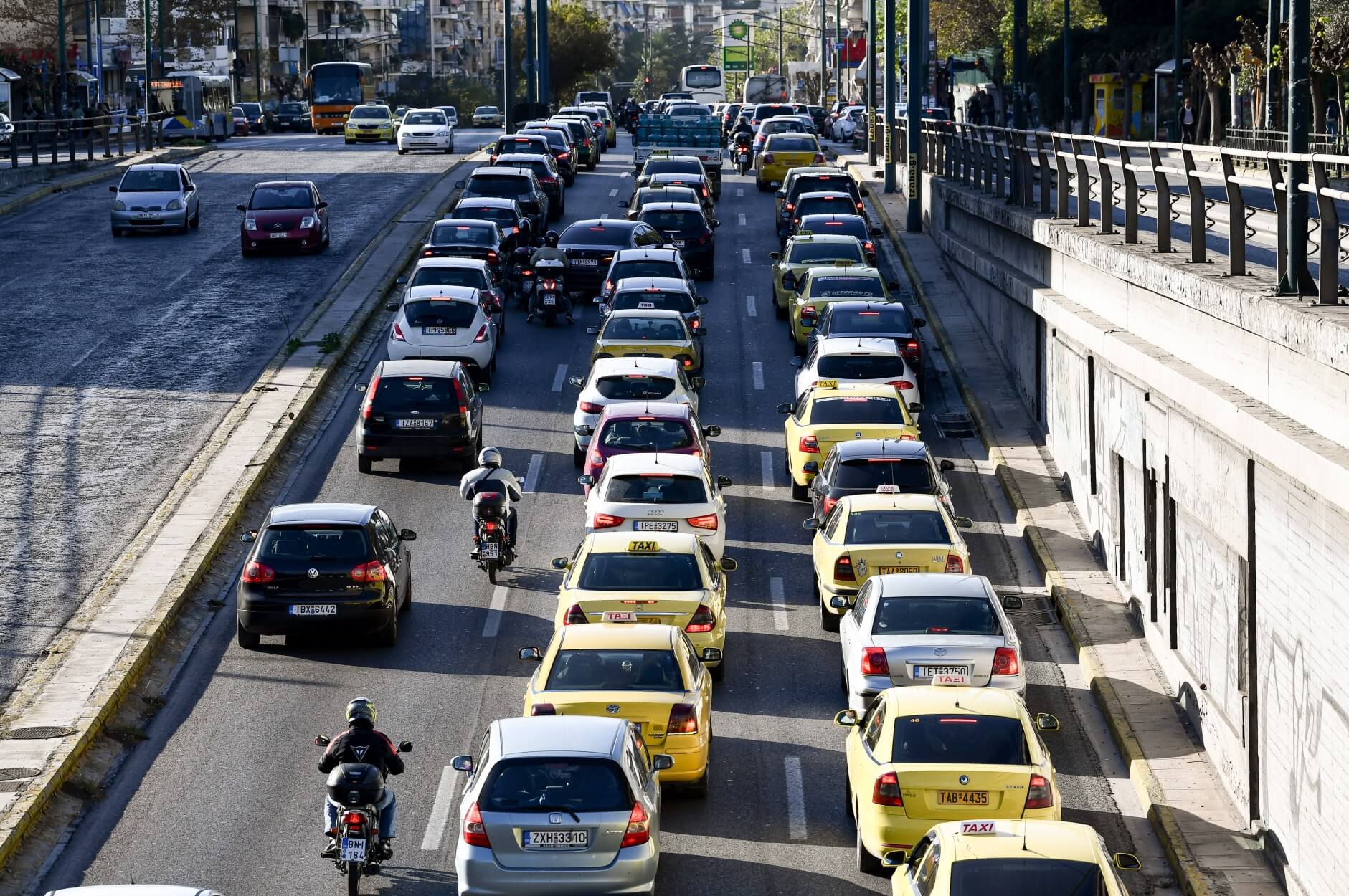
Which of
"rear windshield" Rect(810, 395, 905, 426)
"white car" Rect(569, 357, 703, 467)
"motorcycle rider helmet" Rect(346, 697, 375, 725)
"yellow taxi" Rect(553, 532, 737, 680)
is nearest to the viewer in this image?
"motorcycle rider helmet" Rect(346, 697, 375, 725)

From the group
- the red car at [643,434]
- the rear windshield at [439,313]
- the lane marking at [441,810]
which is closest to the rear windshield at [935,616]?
the lane marking at [441,810]

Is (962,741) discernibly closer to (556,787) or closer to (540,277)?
(556,787)

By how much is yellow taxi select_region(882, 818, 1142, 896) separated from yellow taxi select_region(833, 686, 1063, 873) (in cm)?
195

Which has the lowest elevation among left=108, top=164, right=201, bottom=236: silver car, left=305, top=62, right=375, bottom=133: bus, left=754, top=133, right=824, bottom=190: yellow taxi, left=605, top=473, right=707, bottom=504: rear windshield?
left=605, top=473, right=707, bottom=504: rear windshield

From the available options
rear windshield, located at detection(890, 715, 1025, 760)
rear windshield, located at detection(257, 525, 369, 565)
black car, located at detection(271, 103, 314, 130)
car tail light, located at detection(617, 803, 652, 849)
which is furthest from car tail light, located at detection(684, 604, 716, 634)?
black car, located at detection(271, 103, 314, 130)

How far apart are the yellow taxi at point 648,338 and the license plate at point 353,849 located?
54.8 ft

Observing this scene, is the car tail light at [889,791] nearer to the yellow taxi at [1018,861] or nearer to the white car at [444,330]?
the yellow taxi at [1018,861]

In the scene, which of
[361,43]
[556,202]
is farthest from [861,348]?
[361,43]

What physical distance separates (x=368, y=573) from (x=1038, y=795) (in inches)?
336

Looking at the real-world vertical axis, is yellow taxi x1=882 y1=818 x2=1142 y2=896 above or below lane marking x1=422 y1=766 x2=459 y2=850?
above

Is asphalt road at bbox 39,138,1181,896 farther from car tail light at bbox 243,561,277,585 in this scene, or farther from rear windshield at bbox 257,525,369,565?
rear windshield at bbox 257,525,369,565

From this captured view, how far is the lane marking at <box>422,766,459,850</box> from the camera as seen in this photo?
1541 cm

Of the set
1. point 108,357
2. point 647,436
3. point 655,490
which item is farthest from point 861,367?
point 108,357

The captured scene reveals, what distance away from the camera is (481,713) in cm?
1859
